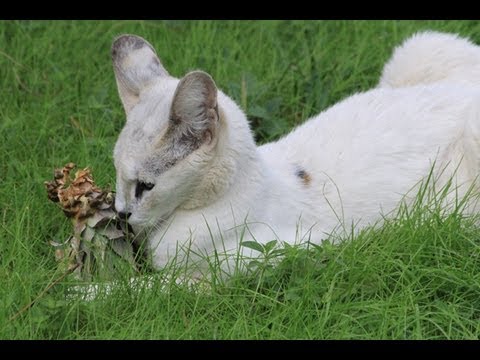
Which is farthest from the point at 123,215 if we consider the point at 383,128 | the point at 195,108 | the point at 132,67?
the point at 383,128

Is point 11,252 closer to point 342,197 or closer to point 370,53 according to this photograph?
point 342,197

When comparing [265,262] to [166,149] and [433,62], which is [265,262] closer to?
[166,149]

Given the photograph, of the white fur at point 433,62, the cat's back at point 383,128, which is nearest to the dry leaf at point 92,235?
the cat's back at point 383,128

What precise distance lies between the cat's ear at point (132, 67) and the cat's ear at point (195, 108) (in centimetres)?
40

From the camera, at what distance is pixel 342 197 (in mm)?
5121

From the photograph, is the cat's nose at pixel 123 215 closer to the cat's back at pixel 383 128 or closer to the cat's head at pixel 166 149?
the cat's head at pixel 166 149

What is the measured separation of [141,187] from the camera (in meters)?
4.68

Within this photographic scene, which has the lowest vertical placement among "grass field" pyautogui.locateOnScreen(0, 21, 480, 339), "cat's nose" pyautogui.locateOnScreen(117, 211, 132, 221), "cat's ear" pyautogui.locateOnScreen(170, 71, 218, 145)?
"grass field" pyautogui.locateOnScreen(0, 21, 480, 339)

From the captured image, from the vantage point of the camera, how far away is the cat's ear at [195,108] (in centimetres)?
448

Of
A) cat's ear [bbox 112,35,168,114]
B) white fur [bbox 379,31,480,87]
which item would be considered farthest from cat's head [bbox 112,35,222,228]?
white fur [bbox 379,31,480,87]

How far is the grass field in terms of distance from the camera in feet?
14.4

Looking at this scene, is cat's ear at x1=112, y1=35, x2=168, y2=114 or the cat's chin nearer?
the cat's chin

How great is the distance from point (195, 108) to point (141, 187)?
1.41 ft

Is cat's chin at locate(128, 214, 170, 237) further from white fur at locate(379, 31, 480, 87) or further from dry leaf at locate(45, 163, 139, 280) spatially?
white fur at locate(379, 31, 480, 87)
